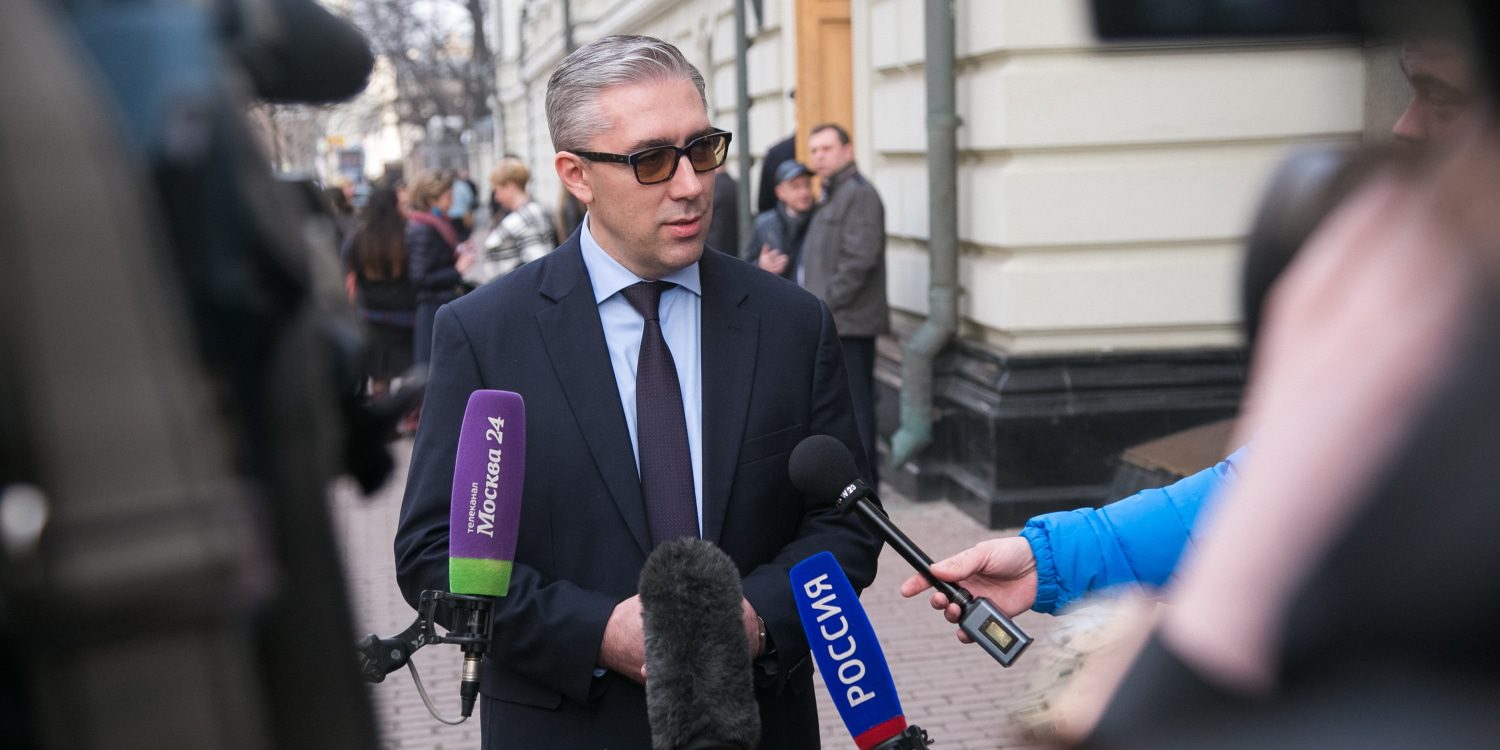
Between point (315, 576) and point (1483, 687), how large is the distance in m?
0.60

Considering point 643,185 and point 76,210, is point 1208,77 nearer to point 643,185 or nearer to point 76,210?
point 643,185

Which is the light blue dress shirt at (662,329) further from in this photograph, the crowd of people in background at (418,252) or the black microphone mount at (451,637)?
the crowd of people in background at (418,252)

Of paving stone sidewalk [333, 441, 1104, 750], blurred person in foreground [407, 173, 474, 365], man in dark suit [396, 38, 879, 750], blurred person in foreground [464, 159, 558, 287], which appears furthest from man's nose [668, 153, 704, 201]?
blurred person in foreground [407, 173, 474, 365]

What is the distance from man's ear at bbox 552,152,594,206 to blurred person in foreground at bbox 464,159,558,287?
8.30m

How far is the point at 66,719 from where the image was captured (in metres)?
0.78

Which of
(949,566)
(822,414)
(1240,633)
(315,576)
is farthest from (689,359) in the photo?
(1240,633)

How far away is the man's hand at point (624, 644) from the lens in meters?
2.50

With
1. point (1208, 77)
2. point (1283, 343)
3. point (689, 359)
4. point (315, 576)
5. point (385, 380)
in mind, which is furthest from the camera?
point (1208, 77)

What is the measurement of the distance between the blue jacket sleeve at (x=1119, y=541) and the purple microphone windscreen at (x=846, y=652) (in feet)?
0.80

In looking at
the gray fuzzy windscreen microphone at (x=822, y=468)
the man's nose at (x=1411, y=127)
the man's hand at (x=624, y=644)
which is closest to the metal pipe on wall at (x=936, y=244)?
the gray fuzzy windscreen microphone at (x=822, y=468)

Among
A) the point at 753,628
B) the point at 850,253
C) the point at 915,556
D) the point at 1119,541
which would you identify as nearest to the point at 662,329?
the point at 753,628

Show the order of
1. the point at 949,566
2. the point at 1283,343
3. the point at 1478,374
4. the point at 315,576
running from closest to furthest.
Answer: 1. the point at 1478,374
2. the point at 1283,343
3. the point at 315,576
4. the point at 949,566

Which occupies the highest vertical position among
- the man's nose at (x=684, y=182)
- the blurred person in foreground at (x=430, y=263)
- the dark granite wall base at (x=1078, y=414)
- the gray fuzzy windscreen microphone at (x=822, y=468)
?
the man's nose at (x=684, y=182)

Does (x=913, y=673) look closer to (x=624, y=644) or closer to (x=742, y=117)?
(x=624, y=644)
